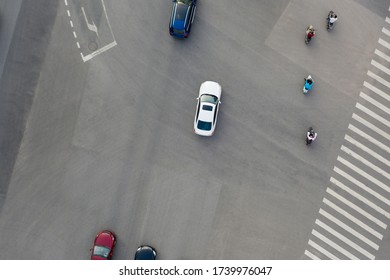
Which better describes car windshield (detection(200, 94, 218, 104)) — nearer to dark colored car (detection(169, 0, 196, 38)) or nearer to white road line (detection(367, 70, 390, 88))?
dark colored car (detection(169, 0, 196, 38))

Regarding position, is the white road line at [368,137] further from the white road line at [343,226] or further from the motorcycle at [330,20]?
the motorcycle at [330,20]

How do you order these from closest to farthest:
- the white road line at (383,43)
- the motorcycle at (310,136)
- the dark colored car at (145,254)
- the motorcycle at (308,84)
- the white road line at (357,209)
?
1. the motorcycle at (310,136)
2. the motorcycle at (308,84)
3. the dark colored car at (145,254)
4. the white road line at (357,209)
5. the white road line at (383,43)

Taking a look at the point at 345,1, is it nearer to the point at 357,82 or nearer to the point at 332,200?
the point at 357,82

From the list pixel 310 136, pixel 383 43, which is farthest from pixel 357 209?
pixel 383 43

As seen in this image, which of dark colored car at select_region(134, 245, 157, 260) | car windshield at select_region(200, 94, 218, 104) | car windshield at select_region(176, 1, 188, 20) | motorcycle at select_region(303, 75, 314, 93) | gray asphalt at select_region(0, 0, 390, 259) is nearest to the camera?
motorcycle at select_region(303, 75, 314, 93)

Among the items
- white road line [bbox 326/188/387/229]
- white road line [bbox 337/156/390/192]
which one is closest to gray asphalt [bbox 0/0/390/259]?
white road line [bbox 326/188/387/229]

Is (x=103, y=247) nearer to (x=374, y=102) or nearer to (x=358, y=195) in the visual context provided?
(x=358, y=195)

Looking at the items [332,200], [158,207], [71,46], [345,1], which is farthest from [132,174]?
[345,1]

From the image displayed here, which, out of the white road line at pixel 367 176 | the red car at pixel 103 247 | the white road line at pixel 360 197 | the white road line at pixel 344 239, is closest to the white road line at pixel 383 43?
the white road line at pixel 367 176
